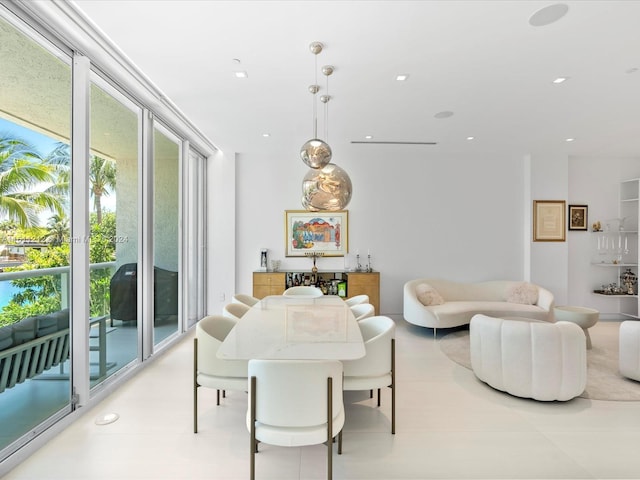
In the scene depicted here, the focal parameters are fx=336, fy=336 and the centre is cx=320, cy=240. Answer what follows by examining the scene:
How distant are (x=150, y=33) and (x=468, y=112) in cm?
349

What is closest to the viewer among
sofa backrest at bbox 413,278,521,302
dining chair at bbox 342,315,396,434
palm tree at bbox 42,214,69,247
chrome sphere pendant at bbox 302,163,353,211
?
dining chair at bbox 342,315,396,434

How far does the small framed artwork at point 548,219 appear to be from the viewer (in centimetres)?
604

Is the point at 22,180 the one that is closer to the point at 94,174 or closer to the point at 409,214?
the point at 94,174

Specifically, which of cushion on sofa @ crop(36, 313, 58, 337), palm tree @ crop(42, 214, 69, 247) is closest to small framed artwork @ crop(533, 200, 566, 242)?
palm tree @ crop(42, 214, 69, 247)

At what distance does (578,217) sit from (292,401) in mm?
6720

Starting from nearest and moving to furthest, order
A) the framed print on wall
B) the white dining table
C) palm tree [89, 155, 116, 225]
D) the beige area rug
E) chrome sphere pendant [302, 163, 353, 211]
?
the white dining table → chrome sphere pendant [302, 163, 353, 211] → palm tree [89, 155, 116, 225] → the beige area rug → the framed print on wall

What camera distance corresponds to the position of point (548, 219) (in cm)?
604

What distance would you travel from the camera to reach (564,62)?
9.66 ft

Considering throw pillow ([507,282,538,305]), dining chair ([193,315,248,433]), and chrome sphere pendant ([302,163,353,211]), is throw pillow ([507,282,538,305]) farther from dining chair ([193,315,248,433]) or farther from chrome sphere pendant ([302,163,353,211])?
dining chair ([193,315,248,433])

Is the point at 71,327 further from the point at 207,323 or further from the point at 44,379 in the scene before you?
the point at 207,323

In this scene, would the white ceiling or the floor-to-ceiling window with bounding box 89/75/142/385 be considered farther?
the floor-to-ceiling window with bounding box 89/75/142/385

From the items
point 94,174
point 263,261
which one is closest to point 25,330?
point 94,174

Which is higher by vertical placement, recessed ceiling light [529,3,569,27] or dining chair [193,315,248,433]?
recessed ceiling light [529,3,569,27]

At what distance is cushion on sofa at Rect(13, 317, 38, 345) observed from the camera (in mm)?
2270
